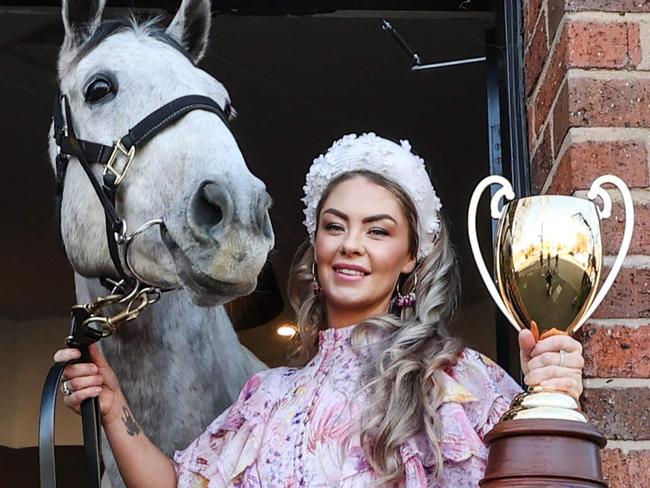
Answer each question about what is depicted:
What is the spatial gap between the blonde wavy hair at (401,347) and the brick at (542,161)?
196 mm

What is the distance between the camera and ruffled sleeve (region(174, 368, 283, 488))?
1.93 meters

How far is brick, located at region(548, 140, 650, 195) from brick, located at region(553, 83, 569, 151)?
0.05 meters

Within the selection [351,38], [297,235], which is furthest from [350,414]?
[297,235]

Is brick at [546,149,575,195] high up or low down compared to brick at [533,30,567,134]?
down

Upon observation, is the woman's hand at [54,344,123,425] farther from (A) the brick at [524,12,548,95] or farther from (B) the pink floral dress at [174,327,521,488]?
(A) the brick at [524,12,548,95]

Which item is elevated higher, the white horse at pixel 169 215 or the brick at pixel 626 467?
the white horse at pixel 169 215

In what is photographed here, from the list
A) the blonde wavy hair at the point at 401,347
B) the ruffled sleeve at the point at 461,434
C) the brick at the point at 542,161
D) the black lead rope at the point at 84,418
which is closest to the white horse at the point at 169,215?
the black lead rope at the point at 84,418

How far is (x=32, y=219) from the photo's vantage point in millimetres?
4270

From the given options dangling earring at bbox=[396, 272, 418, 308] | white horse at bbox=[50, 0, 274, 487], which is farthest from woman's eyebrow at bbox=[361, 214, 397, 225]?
white horse at bbox=[50, 0, 274, 487]

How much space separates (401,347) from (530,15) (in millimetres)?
623

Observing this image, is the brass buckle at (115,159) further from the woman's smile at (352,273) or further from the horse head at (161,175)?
the woman's smile at (352,273)

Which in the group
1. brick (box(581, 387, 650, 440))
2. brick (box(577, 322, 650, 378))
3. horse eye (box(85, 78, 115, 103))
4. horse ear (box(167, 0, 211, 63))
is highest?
horse ear (box(167, 0, 211, 63))

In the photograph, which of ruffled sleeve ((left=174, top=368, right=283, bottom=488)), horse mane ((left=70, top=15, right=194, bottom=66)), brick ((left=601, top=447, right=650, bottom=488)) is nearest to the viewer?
brick ((left=601, top=447, right=650, bottom=488))

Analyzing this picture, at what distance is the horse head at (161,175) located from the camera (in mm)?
1837
